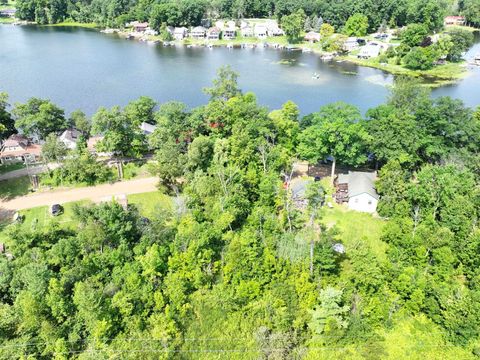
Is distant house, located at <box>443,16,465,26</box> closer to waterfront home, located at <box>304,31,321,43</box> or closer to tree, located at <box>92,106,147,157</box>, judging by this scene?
waterfront home, located at <box>304,31,321,43</box>

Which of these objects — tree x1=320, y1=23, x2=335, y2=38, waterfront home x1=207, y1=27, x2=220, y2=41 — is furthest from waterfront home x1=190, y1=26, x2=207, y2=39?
tree x1=320, y1=23, x2=335, y2=38

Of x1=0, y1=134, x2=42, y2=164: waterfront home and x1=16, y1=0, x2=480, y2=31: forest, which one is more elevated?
x1=16, y1=0, x2=480, y2=31: forest

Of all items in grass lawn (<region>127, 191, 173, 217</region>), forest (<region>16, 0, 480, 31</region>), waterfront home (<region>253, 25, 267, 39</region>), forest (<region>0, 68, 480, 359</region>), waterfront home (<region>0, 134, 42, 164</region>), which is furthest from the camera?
waterfront home (<region>253, 25, 267, 39</region>)

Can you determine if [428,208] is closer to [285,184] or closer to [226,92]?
[285,184]

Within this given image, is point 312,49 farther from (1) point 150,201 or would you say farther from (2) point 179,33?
(1) point 150,201

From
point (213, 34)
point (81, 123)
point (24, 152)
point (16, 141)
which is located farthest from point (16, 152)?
point (213, 34)
